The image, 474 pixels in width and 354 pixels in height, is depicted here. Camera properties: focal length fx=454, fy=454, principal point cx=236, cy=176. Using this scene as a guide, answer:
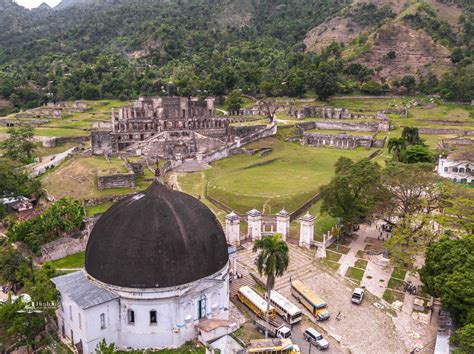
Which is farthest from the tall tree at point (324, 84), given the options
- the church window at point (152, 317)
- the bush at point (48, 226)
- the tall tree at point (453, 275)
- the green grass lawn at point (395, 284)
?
the church window at point (152, 317)

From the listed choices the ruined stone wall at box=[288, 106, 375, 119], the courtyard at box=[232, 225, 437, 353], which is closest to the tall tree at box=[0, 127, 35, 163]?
the courtyard at box=[232, 225, 437, 353]

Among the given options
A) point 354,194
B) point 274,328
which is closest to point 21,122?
point 354,194

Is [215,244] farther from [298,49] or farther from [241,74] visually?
[298,49]

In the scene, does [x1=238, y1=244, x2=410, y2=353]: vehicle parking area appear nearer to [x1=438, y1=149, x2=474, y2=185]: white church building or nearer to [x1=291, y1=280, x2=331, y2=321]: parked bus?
[x1=291, y1=280, x2=331, y2=321]: parked bus

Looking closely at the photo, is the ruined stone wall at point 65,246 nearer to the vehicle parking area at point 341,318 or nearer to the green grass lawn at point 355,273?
the vehicle parking area at point 341,318

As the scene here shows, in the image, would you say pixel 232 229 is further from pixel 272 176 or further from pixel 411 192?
pixel 272 176

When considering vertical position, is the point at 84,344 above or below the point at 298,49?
below

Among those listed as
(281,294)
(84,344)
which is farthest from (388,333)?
(84,344)
